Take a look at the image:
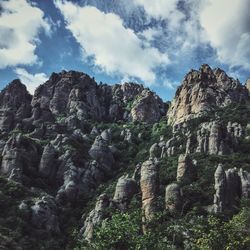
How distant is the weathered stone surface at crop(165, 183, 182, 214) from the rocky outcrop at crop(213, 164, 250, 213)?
6378 millimetres

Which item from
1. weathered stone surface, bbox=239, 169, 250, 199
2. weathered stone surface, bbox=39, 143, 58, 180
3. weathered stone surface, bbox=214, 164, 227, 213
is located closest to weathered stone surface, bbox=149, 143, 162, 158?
weathered stone surface, bbox=39, 143, 58, 180

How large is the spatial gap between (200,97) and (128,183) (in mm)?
93589

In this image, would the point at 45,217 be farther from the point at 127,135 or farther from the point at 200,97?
the point at 200,97

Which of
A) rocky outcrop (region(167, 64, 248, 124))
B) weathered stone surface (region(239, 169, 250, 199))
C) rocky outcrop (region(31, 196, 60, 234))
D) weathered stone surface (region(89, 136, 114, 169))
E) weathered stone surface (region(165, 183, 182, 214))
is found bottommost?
rocky outcrop (region(31, 196, 60, 234))

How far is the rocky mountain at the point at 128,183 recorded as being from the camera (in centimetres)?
5553

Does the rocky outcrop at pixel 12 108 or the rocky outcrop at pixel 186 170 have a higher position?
the rocky outcrop at pixel 12 108

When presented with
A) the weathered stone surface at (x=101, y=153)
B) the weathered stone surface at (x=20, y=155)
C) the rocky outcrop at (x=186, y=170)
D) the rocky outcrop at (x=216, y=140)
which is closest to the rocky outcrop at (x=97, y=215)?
the rocky outcrop at (x=186, y=170)

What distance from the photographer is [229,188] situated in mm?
89562

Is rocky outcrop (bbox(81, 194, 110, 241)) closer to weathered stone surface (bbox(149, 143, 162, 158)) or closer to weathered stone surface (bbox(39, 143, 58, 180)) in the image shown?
weathered stone surface (bbox(39, 143, 58, 180))

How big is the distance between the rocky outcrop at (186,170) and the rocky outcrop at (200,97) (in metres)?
71.9

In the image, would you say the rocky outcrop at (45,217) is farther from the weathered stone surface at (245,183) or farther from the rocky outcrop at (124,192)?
the weathered stone surface at (245,183)

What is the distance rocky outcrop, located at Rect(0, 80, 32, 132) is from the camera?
513 ft

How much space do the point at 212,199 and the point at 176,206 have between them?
8198 mm

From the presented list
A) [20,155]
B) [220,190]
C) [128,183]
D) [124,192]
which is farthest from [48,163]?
[220,190]
